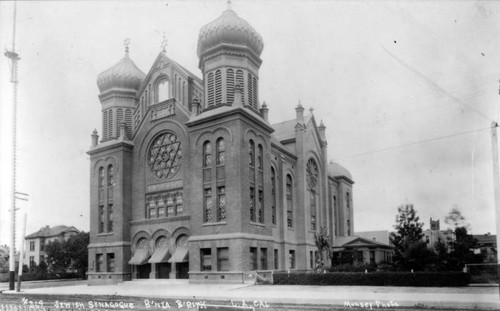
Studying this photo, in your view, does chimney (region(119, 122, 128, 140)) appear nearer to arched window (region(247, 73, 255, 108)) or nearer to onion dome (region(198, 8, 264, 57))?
onion dome (region(198, 8, 264, 57))

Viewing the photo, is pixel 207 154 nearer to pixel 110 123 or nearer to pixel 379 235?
pixel 110 123

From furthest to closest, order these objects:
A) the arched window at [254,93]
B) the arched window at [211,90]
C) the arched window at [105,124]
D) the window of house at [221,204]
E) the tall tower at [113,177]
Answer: the arched window at [105,124], the tall tower at [113,177], the arched window at [254,93], the arched window at [211,90], the window of house at [221,204]

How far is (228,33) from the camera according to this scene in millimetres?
37969

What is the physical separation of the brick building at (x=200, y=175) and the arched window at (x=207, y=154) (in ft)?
0.25

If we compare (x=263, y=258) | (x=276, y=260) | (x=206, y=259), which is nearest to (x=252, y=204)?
(x=263, y=258)

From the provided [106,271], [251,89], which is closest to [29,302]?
[106,271]

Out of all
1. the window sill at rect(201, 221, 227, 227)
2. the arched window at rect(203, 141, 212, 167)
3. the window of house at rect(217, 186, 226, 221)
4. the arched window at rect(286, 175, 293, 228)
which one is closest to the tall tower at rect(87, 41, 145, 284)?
the arched window at rect(203, 141, 212, 167)

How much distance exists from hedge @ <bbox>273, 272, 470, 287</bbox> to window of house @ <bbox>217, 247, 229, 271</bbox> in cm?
386

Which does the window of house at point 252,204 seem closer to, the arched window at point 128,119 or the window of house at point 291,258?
the window of house at point 291,258

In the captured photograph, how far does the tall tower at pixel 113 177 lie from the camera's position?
137ft

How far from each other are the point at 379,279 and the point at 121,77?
2840 centimetres

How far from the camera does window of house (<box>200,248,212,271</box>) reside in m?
35.8

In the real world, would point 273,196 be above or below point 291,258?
above

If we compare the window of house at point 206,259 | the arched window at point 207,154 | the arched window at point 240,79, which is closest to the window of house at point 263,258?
the window of house at point 206,259
